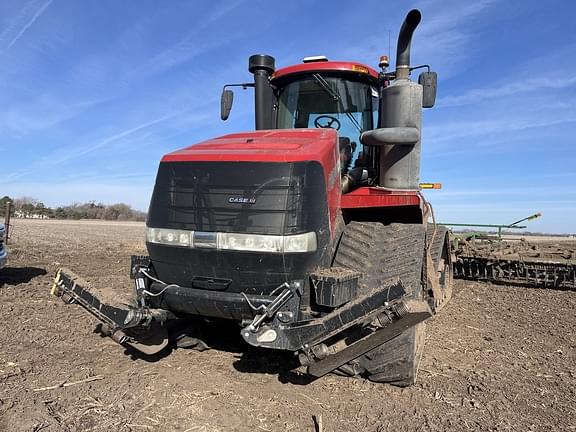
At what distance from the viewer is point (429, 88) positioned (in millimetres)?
4574

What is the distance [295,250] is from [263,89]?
2.56 metres

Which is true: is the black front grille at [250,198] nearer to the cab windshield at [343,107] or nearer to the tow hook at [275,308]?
the tow hook at [275,308]

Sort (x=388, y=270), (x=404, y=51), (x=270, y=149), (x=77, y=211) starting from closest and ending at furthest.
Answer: (x=270, y=149) < (x=388, y=270) < (x=404, y=51) < (x=77, y=211)

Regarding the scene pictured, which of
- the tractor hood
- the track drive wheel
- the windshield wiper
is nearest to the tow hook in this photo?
the track drive wheel

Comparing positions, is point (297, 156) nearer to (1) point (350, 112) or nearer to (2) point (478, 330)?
(1) point (350, 112)

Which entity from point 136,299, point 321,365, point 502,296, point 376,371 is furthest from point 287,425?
point 502,296

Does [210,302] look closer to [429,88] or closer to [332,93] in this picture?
[332,93]

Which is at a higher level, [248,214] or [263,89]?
[263,89]

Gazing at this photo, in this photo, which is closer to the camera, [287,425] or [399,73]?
[287,425]

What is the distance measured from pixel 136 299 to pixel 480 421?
275 cm

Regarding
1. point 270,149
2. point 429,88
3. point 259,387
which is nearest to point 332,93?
point 429,88

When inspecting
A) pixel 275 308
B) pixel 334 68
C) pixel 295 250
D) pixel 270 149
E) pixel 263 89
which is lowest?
pixel 275 308

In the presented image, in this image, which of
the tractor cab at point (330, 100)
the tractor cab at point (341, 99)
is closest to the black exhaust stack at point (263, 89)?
the tractor cab at point (330, 100)

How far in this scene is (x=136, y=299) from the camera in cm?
391
